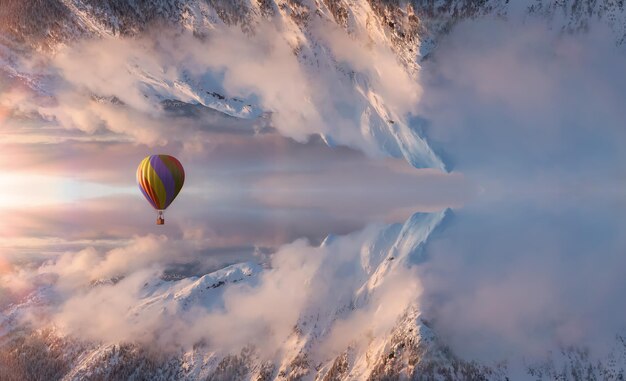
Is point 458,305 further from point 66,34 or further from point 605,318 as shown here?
point 66,34

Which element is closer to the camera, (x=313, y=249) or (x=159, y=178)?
(x=159, y=178)

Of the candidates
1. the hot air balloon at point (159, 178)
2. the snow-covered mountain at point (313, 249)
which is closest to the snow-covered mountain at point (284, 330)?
the snow-covered mountain at point (313, 249)

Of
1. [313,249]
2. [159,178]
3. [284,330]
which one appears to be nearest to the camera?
[159,178]

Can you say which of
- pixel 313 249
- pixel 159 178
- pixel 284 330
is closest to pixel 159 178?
pixel 159 178

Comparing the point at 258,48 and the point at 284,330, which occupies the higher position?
the point at 258,48

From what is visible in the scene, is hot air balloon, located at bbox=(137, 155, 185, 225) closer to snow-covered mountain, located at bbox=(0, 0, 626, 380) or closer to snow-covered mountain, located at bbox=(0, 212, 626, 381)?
snow-covered mountain, located at bbox=(0, 0, 626, 380)

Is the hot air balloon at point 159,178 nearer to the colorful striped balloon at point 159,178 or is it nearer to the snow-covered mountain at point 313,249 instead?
the colorful striped balloon at point 159,178

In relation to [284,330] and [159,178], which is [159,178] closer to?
[159,178]

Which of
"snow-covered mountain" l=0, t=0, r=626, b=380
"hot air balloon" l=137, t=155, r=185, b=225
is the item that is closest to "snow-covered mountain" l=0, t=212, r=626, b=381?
"snow-covered mountain" l=0, t=0, r=626, b=380
